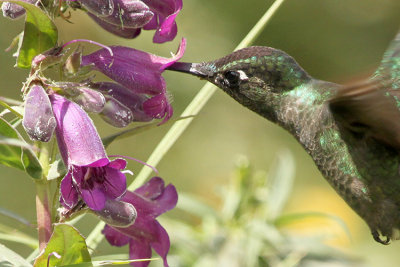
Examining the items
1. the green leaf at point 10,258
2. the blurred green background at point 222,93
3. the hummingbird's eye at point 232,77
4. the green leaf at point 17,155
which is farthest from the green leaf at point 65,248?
the blurred green background at point 222,93

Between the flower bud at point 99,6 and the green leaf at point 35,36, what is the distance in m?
0.10

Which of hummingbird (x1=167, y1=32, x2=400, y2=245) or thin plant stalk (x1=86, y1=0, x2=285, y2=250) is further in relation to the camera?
hummingbird (x1=167, y1=32, x2=400, y2=245)

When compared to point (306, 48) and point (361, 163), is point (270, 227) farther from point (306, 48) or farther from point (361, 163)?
point (306, 48)

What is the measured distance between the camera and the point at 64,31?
14.2ft

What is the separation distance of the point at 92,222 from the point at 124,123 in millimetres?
2402

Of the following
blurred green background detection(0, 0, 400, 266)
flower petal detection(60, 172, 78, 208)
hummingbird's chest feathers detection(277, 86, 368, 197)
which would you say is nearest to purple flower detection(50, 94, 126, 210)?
flower petal detection(60, 172, 78, 208)

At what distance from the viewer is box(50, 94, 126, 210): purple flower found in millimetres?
1753

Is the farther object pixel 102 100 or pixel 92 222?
pixel 92 222

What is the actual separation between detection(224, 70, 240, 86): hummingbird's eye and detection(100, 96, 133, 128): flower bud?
45cm

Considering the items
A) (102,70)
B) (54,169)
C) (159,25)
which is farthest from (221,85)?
(54,169)

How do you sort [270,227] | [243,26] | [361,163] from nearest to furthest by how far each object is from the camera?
[361,163] < [270,227] < [243,26]

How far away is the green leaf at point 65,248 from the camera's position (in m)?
1.68

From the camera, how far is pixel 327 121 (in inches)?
88.0

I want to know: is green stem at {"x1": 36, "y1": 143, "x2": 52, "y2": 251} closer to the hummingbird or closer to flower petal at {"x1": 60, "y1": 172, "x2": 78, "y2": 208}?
flower petal at {"x1": 60, "y1": 172, "x2": 78, "y2": 208}
